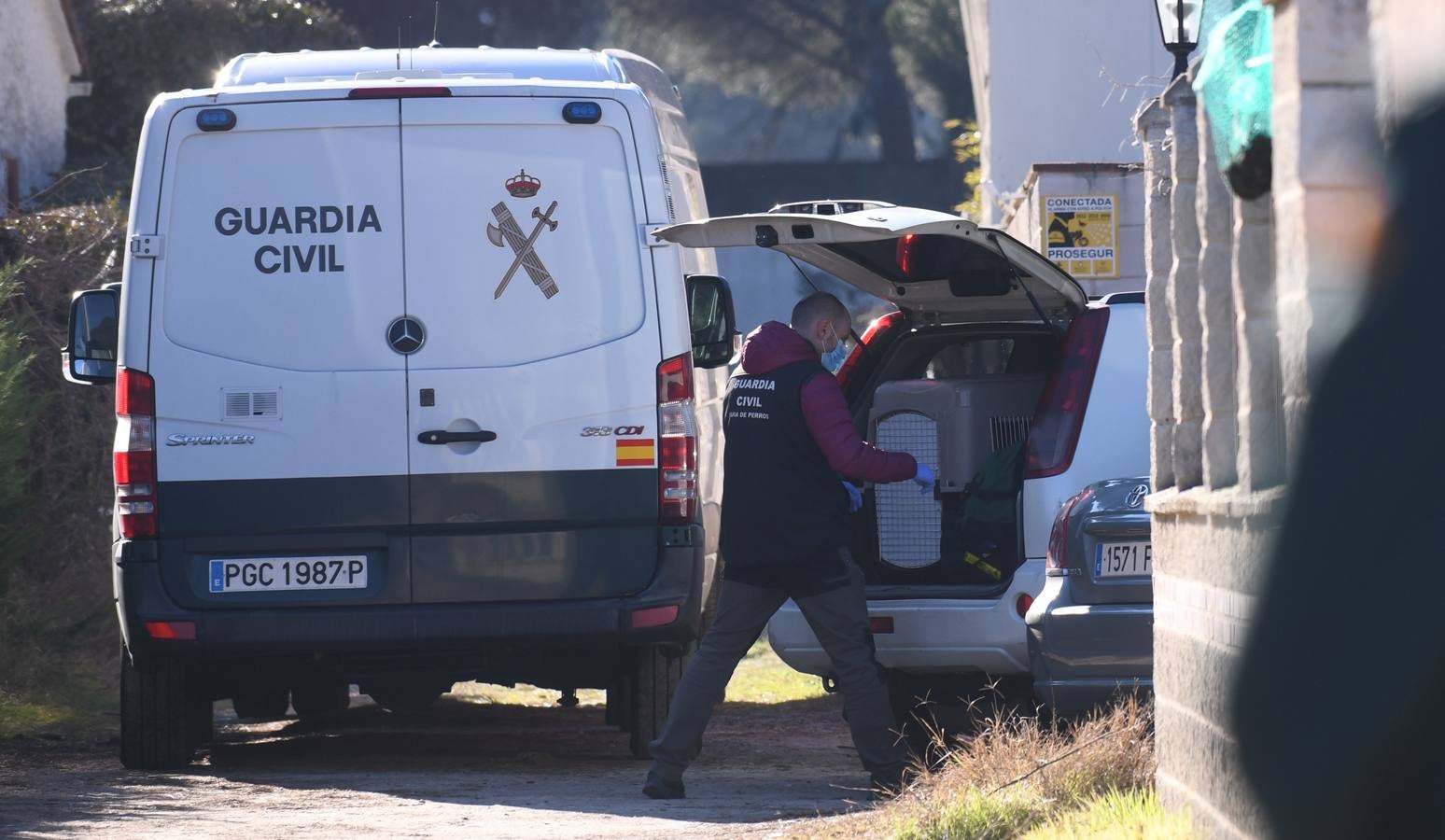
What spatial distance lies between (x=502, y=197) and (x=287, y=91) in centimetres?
86

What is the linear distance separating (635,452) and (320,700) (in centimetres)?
361

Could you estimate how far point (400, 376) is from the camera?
7.21 metres

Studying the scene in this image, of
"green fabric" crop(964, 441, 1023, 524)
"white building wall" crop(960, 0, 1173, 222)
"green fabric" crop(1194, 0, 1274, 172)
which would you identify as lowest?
"green fabric" crop(964, 441, 1023, 524)

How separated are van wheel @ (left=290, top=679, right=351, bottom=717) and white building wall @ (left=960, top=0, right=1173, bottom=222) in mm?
8196

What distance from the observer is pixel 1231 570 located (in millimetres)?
4223

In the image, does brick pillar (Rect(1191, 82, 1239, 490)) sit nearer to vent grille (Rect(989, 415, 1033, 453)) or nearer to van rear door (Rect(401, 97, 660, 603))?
van rear door (Rect(401, 97, 660, 603))

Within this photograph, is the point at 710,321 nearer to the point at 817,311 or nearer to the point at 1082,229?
the point at 817,311

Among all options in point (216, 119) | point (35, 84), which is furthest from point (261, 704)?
point (35, 84)

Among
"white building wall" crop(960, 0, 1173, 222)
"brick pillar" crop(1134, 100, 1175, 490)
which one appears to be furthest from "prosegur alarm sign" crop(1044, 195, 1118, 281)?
"brick pillar" crop(1134, 100, 1175, 490)

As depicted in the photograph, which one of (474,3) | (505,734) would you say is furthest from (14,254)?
(474,3)

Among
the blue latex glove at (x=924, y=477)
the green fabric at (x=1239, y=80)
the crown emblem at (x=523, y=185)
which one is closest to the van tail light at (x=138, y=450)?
the crown emblem at (x=523, y=185)

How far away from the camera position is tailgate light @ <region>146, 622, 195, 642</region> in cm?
717

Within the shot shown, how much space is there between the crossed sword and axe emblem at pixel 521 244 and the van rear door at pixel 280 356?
1.17 ft

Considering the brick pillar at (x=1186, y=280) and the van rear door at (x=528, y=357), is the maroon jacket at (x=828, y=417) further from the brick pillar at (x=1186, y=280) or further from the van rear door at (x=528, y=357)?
the brick pillar at (x=1186, y=280)
